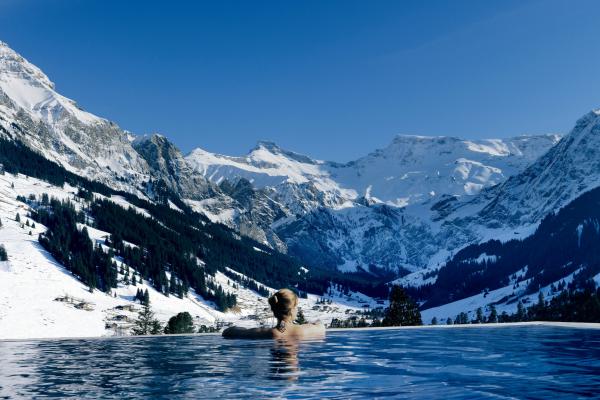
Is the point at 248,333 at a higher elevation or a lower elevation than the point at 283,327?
lower

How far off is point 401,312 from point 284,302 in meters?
86.2

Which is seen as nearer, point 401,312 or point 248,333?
point 248,333

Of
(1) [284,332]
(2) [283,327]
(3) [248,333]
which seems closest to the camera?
(2) [283,327]

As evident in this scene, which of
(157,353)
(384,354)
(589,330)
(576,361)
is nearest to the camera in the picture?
(576,361)

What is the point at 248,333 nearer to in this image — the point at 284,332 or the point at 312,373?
the point at 284,332

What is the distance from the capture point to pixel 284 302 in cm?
3338

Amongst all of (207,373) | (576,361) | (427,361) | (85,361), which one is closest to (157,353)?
(85,361)

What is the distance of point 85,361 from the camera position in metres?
31.9

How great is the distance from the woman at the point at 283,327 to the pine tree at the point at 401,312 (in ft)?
242

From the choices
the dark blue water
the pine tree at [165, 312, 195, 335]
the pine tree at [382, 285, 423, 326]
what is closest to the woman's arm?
the dark blue water

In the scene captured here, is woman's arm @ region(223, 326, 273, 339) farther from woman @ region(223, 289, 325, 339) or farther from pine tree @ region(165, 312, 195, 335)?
pine tree @ region(165, 312, 195, 335)

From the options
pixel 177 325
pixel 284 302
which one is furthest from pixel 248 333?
pixel 177 325

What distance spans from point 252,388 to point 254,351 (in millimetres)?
13740

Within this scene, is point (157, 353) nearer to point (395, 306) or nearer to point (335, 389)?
point (335, 389)
